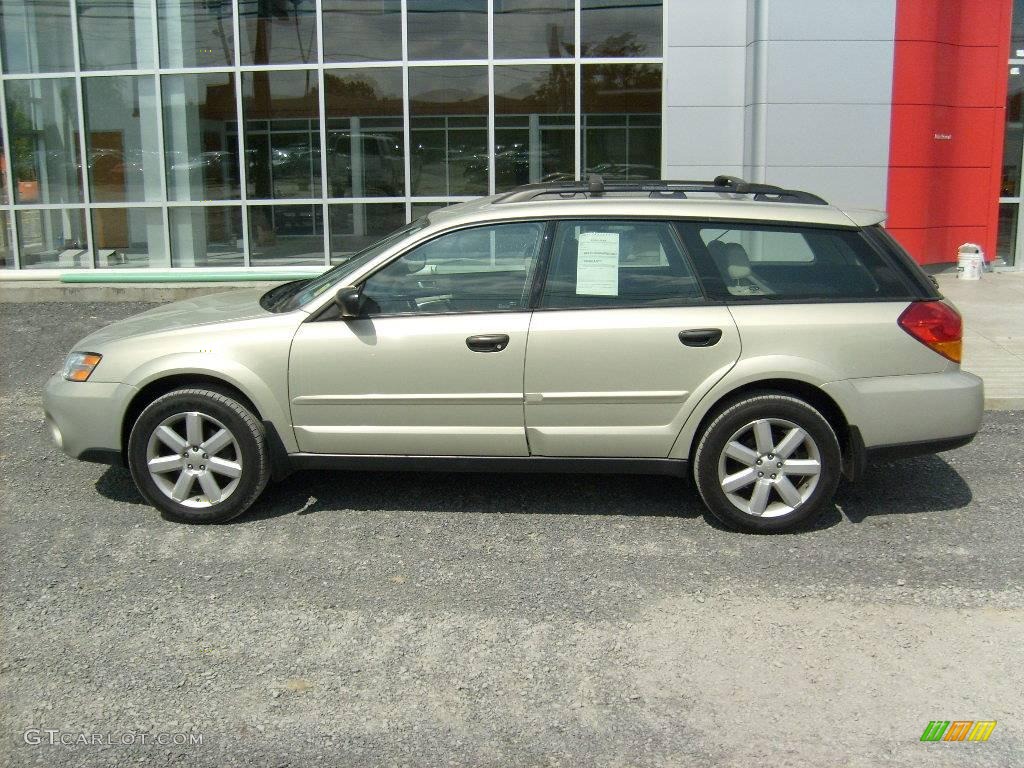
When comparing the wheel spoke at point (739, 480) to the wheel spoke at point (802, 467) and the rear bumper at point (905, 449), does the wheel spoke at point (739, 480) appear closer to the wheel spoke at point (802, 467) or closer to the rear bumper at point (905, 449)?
the wheel spoke at point (802, 467)

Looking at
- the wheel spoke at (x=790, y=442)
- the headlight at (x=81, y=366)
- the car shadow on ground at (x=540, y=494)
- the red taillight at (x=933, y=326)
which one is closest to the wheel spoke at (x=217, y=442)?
the car shadow on ground at (x=540, y=494)

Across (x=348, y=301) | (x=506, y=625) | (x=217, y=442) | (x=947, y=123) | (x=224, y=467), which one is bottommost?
(x=506, y=625)

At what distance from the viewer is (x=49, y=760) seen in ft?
11.0

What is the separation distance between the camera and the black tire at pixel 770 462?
5.18 metres

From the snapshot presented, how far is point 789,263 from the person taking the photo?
540 cm

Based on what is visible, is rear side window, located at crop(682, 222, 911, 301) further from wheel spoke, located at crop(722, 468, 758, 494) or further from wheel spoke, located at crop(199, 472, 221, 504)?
wheel spoke, located at crop(199, 472, 221, 504)

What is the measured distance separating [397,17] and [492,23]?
1287mm

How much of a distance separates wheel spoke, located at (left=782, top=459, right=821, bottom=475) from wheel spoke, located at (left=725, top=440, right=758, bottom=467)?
0.16m

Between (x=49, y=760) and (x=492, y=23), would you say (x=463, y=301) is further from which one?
(x=492, y=23)

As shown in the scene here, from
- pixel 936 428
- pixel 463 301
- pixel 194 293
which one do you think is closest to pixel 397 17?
pixel 194 293

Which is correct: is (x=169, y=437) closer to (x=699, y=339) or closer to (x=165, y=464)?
(x=165, y=464)

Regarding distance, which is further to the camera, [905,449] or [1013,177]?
[1013,177]

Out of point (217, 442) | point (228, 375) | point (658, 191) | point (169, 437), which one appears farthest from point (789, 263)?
point (169, 437)

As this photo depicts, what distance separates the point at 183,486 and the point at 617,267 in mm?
2525
